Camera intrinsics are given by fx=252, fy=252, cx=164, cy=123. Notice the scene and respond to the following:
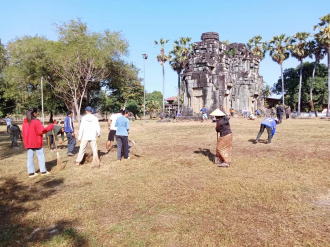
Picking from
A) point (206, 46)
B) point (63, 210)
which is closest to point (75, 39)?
point (206, 46)

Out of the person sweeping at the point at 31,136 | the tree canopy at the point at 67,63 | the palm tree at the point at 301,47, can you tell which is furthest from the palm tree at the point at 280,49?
the person sweeping at the point at 31,136

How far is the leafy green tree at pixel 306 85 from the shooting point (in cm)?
4403

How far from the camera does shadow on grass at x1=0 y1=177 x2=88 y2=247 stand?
3.26m

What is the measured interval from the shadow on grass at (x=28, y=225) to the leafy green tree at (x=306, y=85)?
48280 mm

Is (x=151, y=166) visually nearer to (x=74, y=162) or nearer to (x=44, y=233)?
(x=74, y=162)

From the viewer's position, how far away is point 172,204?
171 inches

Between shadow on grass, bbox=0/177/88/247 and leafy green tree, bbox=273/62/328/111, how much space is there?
48.3m

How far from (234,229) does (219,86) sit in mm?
23322

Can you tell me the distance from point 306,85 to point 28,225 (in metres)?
49.5

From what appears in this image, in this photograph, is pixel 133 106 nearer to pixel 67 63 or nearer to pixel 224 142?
pixel 67 63

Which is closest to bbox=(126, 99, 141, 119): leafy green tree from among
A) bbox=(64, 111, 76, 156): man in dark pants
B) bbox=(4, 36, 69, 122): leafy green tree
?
bbox=(4, 36, 69, 122): leafy green tree

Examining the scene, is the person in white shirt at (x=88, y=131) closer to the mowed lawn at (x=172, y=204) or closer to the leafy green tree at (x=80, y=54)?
the mowed lawn at (x=172, y=204)

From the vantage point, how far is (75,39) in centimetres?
2752

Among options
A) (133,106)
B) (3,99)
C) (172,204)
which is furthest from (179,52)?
(172,204)
